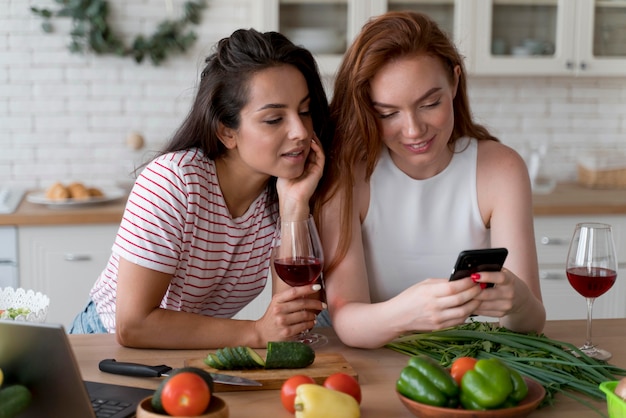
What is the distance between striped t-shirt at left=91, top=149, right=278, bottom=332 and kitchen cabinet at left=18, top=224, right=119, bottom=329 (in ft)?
4.09

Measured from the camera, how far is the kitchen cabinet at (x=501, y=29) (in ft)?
13.2

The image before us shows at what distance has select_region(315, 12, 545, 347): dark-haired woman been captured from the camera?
1931mm

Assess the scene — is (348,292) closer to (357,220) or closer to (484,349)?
(357,220)

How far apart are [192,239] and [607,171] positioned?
280 cm

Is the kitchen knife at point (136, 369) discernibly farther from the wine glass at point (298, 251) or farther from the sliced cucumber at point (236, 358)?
the wine glass at point (298, 251)

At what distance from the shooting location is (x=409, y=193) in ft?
7.91

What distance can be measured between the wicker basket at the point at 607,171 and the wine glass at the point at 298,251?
9.28ft

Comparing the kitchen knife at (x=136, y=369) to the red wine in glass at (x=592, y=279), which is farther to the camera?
the red wine in glass at (x=592, y=279)

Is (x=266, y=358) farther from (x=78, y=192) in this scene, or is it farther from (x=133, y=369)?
(x=78, y=192)

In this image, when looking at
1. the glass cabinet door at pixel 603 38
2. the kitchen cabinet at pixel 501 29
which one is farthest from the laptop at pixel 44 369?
the glass cabinet door at pixel 603 38

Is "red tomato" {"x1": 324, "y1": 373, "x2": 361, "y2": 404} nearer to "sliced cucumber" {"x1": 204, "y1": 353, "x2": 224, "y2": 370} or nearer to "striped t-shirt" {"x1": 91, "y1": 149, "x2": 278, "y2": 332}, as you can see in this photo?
"sliced cucumber" {"x1": 204, "y1": 353, "x2": 224, "y2": 370}

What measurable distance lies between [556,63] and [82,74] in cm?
230

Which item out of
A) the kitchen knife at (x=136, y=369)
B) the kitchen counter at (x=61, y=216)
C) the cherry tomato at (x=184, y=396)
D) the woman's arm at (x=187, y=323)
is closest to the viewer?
the cherry tomato at (x=184, y=396)

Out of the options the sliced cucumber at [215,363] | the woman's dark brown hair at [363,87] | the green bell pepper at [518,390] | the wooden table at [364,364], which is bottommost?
the wooden table at [364,364]
